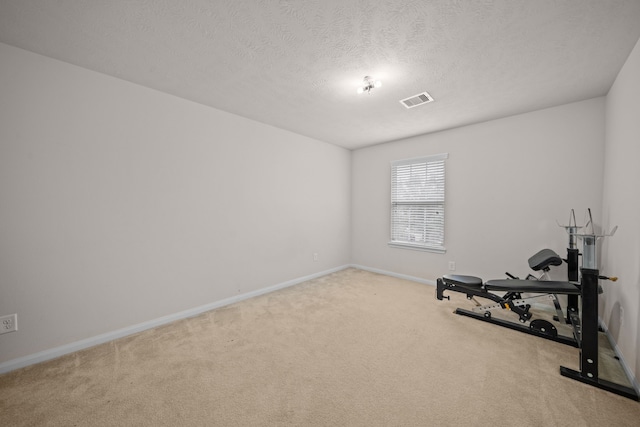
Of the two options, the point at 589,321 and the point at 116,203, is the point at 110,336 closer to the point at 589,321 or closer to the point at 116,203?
the point at 116,203

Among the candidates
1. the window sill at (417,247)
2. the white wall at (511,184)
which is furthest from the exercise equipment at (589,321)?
the window sill at (417,247)

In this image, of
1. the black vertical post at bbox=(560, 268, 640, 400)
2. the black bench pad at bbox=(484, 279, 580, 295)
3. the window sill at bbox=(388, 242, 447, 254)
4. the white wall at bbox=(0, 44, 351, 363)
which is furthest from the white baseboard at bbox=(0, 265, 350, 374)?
the black vertical post at bbox=(560, 268, 640, 400)

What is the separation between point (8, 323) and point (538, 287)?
4.35 m

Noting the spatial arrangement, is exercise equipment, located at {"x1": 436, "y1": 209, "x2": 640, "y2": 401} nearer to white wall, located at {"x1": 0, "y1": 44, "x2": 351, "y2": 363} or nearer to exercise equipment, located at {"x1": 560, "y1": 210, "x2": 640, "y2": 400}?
exercise equipment, located at {"x1": 560, "y1": 210, "x2": 640, "y2": 400}

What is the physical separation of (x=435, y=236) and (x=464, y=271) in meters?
0.64

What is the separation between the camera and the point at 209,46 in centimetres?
187

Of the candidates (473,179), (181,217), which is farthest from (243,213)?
(473,179)

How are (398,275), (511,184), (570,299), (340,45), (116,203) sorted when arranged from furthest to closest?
(398,275) < (511,184) < (570,299) < (116,203) < (340,45)

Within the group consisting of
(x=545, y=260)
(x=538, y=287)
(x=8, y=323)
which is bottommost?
(x=8, y=323)

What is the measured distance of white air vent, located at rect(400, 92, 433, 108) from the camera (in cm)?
265

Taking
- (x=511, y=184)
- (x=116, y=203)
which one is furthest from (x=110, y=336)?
(x=511, y=184)

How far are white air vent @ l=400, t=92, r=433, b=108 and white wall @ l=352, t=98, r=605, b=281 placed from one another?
324mm

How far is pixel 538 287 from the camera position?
2223mm

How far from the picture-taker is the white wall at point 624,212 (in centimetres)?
172
